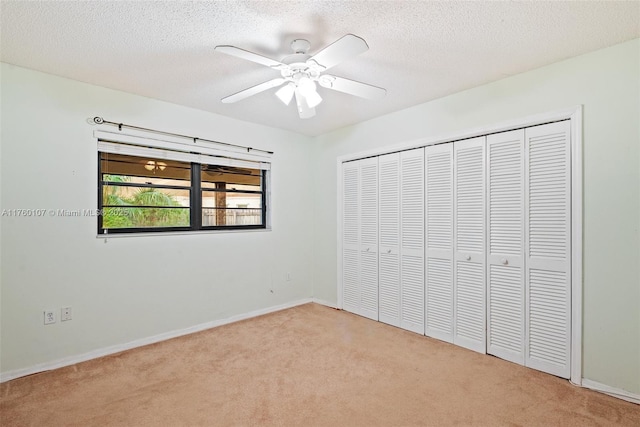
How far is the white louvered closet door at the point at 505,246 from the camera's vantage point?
2.62 m

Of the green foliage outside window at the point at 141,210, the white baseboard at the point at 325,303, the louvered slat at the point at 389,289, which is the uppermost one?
the green foliage outside window at the point at 141,210

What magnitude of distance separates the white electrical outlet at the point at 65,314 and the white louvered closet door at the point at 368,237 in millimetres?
2815

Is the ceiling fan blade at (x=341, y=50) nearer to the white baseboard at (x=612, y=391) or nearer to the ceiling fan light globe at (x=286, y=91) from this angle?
the ceiling fan light globe at (x=286, y=91)

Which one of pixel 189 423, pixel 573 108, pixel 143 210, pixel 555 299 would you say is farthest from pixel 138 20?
pixel 555 299

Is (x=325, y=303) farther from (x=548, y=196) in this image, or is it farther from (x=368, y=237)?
(x=548, y=196)

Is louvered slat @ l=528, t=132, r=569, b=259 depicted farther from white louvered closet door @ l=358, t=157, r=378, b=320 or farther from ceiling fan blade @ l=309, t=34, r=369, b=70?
ceiling fan blade @ l=309, t=34, r=369, b=70

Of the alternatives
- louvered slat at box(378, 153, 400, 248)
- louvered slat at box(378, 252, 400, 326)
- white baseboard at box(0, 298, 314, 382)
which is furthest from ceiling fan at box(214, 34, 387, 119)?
white baseboard at box(0, 298, 314, 382)

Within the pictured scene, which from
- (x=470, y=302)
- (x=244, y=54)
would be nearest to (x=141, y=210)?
(x=244, y=54)

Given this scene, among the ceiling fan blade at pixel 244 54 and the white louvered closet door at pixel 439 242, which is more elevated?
the ceiling fan blade at pixel 244 54

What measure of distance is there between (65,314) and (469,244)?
344cm

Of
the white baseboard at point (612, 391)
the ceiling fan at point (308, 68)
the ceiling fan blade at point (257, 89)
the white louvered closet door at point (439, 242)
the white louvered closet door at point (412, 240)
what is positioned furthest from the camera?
the white louvered closet door at point (412, 240)

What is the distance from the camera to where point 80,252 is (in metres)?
2.74

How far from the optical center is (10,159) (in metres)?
2.44

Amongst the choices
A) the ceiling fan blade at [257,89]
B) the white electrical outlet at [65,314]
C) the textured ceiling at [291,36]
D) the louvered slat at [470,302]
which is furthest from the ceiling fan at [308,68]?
the white electrical outlet at [65,314]
